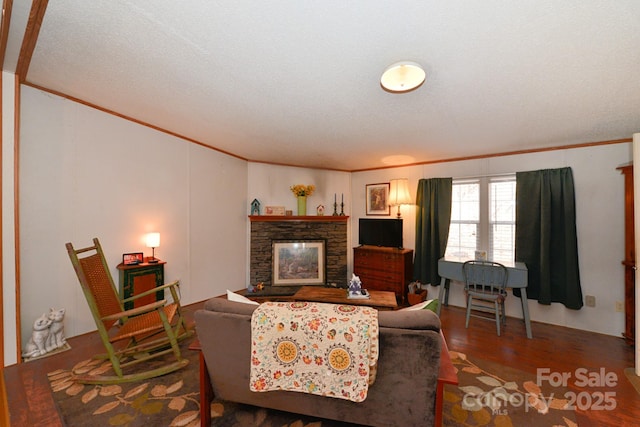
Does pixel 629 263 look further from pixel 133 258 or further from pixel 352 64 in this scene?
pixel 133 258

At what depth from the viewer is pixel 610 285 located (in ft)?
9.60

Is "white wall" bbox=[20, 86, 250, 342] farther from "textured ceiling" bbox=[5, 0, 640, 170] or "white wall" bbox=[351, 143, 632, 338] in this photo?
"white wall" bbox=[351, 143, 632, 338]

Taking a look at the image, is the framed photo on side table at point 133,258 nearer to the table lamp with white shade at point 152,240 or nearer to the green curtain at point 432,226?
the table lamp with white shade at point 152,240

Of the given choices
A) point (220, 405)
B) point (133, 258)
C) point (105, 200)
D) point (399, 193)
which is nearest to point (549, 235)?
point (399, 193)

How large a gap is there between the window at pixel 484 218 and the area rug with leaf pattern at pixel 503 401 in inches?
73.2

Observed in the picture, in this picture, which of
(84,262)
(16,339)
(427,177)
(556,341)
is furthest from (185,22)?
(556,341)

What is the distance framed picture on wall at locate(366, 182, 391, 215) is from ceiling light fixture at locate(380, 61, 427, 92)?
2.82 meters

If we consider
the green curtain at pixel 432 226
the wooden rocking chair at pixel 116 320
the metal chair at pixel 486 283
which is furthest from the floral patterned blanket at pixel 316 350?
the green curtain at pixel 432 226

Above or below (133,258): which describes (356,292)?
below

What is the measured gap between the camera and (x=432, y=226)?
3959 mm

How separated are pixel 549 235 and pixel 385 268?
6.96ft

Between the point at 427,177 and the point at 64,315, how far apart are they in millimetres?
4801

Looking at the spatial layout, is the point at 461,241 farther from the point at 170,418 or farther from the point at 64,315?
the point at 64,315

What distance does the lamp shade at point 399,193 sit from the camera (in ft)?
13.5
